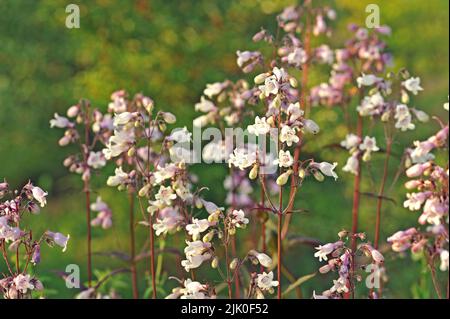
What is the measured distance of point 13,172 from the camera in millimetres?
9812

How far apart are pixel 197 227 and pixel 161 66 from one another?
4.11 m

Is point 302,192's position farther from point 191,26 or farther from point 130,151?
point 130,151

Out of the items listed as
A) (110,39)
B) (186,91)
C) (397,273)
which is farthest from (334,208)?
(110,39)

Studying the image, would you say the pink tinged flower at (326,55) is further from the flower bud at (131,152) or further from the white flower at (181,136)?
the flower bud at (131,152)

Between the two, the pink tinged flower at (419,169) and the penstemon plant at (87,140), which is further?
the penstemon plant at (87,140)

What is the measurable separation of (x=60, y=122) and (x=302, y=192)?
3.83m

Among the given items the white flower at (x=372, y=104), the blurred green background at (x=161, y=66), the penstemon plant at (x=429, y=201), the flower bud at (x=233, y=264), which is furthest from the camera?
the blurred green background at (x=161, y=66)

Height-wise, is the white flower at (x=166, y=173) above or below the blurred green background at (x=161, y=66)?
below

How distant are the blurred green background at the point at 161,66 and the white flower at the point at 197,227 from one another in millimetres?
3243

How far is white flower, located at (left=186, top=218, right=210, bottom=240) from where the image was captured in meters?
3.21

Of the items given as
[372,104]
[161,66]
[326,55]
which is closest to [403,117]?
[372,104]

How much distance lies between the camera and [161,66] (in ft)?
23.7

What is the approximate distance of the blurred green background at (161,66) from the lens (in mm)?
7039

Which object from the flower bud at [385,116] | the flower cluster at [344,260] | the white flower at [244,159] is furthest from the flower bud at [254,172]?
the flower bud at [385,116]
